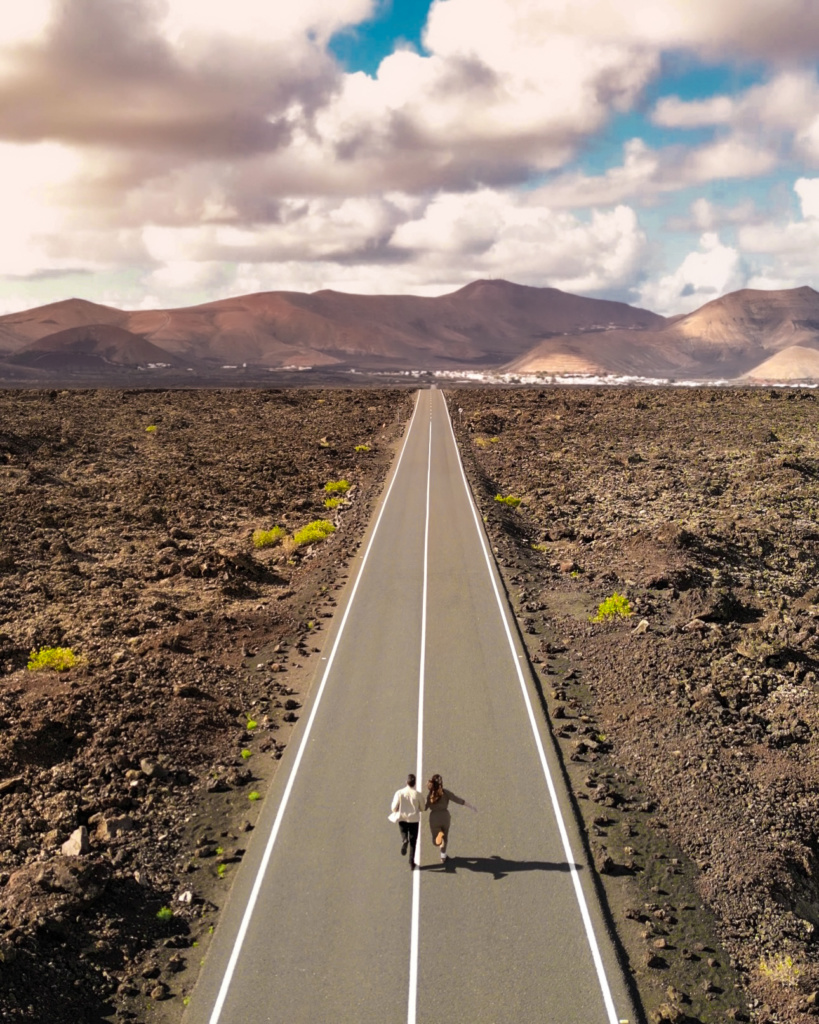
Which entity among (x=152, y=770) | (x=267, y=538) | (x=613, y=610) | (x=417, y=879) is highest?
(x=267, y=538)

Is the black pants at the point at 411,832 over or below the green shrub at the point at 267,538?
below

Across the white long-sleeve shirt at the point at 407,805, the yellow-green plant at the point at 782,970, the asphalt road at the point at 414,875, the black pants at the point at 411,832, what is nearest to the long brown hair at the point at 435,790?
the white long-sleeve shirt at the point at 407,805

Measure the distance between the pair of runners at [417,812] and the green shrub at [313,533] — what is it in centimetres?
2183

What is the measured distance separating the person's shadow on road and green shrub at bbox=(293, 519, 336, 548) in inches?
868

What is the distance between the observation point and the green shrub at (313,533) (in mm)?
35000

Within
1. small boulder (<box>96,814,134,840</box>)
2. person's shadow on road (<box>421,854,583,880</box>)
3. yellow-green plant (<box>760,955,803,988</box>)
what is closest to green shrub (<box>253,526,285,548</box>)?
small boulder (<box>96,814,134,840</box>)

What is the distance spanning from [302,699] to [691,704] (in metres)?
9.95

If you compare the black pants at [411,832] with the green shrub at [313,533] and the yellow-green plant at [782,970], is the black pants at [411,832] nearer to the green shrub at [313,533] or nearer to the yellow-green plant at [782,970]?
the yellow-green plant at [782,970]

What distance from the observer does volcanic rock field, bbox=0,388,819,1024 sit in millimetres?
12055

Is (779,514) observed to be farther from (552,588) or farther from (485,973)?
(485,973)

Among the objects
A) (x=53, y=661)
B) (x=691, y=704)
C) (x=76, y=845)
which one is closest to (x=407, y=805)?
(x=76, y=845)

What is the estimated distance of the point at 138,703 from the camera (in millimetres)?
19172

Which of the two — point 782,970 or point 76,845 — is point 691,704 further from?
point 76,845

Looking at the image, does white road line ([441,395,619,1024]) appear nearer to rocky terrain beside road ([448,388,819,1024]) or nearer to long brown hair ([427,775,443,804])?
rocky terrain beside road ([448,388,819,1024])
